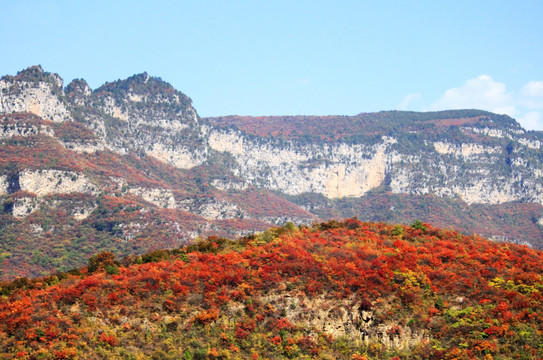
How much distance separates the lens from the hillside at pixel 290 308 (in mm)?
37906

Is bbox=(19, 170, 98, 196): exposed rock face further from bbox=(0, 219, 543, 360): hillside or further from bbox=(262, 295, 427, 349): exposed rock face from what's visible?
bbox=(262, 295, 427, 349): exposed rock face

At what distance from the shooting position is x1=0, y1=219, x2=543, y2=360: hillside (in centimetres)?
3791

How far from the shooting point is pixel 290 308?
4228 cm

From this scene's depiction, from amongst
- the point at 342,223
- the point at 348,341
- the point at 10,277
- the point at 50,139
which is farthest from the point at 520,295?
the point at 50,139

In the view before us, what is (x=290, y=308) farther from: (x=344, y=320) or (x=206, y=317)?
(x=206, y=317)

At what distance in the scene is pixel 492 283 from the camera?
43.4 metres

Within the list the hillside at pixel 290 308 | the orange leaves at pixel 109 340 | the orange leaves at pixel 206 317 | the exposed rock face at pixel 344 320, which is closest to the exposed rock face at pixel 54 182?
the hillside at pixel 290 308

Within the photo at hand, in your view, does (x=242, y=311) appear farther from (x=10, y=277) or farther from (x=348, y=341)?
(x=10, y=277)

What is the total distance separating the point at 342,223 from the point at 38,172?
13148 cm

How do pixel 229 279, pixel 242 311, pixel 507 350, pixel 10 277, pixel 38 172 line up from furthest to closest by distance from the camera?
pixel 38 172 → pixel 10 277 → pixel 229 279 → pixel 242 311 → pixel 507 350

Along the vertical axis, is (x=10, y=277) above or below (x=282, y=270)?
below

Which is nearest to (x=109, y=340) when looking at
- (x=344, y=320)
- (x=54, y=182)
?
(x=344, y=320)

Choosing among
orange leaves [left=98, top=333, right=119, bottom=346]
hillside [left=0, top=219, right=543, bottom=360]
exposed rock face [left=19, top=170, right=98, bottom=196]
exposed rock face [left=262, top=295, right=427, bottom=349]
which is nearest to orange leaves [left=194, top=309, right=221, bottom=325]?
hillside [left=0, top=219, right=543, bottom=360]

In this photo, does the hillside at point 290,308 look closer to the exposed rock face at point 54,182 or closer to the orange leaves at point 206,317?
the orange leaves at point 206,317
